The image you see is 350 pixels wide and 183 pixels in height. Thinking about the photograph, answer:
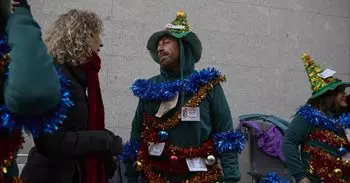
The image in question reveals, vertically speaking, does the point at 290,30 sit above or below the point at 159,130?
above

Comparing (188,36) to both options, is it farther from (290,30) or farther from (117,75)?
(290,30)

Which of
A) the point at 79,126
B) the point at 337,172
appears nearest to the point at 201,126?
the point at 79,126

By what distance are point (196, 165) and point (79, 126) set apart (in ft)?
2.43

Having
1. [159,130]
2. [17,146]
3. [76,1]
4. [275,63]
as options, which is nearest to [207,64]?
[275,63]

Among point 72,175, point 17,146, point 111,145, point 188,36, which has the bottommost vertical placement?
point 72,175

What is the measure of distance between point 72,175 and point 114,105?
7.34 ft

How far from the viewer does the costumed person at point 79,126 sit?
1.79 meters

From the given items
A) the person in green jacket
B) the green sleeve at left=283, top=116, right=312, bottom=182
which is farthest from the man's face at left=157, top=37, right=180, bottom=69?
the person in green jacket

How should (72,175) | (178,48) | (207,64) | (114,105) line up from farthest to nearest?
(207,64) < (114,105) < (178,48) < (72,175)

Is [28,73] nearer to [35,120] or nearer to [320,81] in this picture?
[35,120]

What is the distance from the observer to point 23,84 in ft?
3.25

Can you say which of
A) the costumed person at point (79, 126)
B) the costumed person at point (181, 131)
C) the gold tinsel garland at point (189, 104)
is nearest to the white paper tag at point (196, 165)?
the costumed person at point (181, 131)

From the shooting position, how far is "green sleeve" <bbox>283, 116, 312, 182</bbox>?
2.93m

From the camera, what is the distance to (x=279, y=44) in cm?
479
